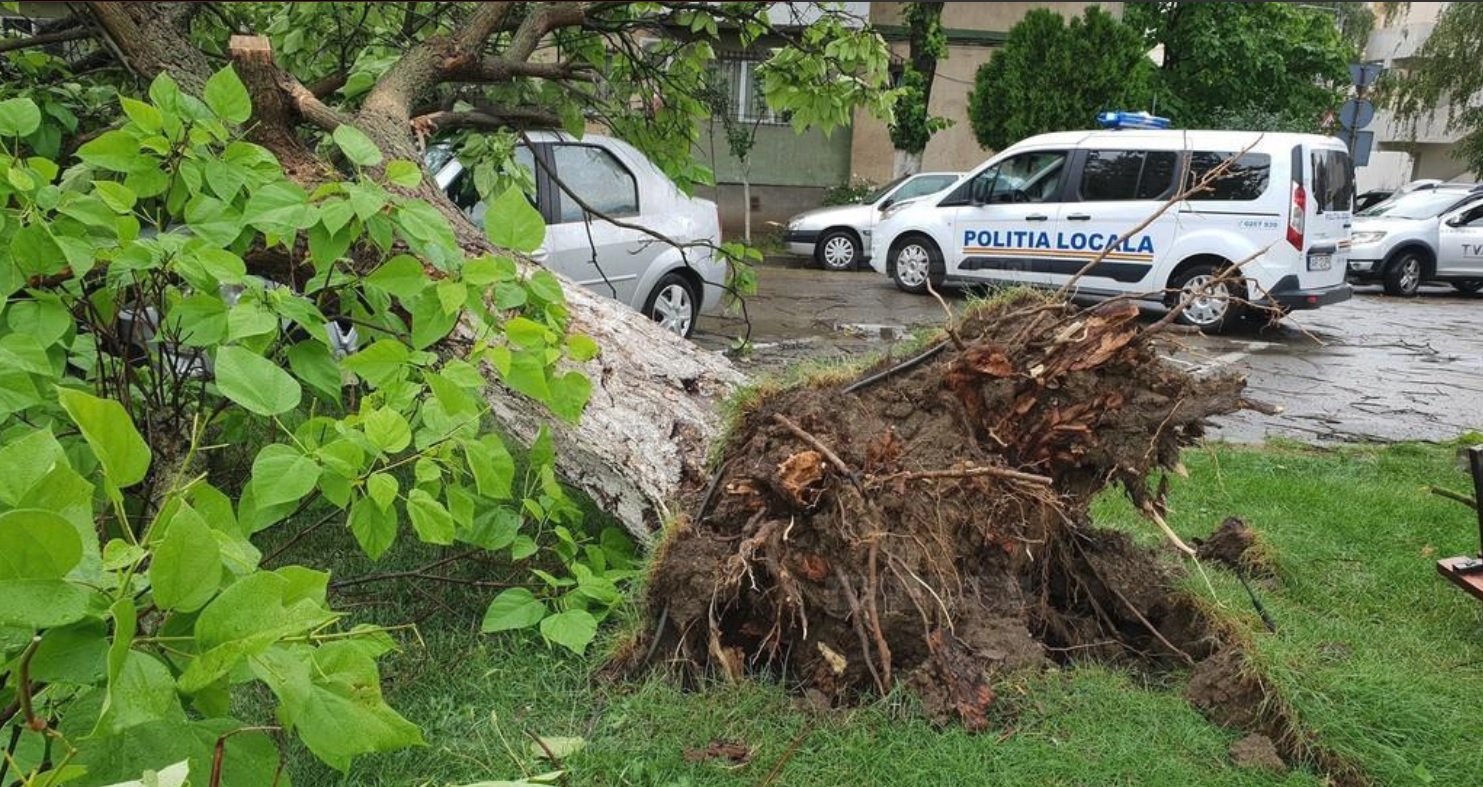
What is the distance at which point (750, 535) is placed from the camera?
295 centimetres

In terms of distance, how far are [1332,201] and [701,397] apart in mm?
10236

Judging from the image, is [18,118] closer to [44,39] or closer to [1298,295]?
[44,39]

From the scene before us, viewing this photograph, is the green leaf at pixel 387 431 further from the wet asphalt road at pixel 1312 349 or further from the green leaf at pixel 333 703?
the wet asphalt road at pixel 1312 349

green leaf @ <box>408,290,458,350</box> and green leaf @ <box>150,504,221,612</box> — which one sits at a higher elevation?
green leaf @ <box>408,290,458,350</box>

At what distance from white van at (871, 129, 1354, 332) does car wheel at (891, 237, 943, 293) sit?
369 mm

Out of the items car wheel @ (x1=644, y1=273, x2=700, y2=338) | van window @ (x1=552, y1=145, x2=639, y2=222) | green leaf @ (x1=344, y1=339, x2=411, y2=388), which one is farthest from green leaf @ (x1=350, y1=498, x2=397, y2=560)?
car wheel @ (x1=644, y1=273, x2=700, y2=338)

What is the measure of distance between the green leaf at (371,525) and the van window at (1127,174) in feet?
35.6

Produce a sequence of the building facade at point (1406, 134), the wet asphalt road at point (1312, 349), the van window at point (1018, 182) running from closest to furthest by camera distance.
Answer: the wet asphalt road at point (1312, 349) < the van window at point (1018, 182) < the building facade at point (1406, 134)

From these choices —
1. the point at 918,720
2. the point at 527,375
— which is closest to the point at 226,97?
the point at 527,375

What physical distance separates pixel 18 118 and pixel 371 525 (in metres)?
1.29

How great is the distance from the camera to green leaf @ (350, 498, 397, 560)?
2428 mm

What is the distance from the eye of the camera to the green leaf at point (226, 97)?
268 cm

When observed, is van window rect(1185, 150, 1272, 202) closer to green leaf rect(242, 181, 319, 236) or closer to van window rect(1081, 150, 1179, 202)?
van window rect(1081, 150, 1179, 202)

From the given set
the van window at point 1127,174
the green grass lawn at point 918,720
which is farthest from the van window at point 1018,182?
the green grass lawn at point 918,720
